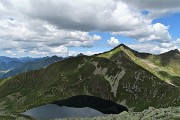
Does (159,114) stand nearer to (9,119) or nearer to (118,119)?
(118,119)

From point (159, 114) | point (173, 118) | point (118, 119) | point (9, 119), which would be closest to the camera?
point (173, 118)

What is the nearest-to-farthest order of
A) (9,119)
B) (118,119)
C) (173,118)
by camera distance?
(173,118), (118,119), (9,119)

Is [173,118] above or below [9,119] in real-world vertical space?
above

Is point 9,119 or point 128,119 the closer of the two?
point 128,119

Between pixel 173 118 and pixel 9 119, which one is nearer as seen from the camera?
pixel 173 118

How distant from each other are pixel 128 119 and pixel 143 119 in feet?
20.2

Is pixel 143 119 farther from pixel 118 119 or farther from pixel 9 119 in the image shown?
pixel 9 119

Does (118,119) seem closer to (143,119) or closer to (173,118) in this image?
(143,119)

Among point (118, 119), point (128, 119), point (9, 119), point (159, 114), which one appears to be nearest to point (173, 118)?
point (159, 114)

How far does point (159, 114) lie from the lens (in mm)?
59062

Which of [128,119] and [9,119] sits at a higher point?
[128,119]

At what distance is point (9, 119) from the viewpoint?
147 metres

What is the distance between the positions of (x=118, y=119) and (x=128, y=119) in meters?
4.35

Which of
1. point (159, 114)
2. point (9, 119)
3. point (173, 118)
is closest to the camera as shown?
point (173, 118)
